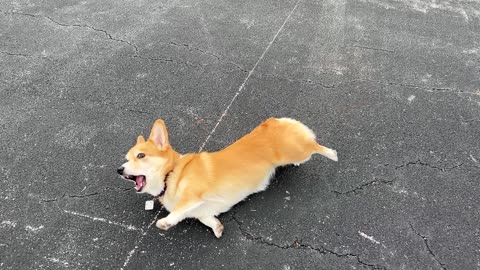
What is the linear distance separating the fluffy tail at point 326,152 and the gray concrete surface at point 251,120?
13 cm

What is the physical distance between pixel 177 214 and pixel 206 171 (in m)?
0.39

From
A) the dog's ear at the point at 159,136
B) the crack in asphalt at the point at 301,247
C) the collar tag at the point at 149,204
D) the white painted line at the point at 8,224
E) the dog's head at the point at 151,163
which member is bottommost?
the crack in asphalt at the point at 301,247

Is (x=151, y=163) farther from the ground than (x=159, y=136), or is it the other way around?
(x=159, y=136)

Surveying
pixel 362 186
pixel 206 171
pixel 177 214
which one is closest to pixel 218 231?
pixel 177 214

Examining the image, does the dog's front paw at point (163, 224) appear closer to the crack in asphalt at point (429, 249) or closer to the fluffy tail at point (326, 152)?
the fluffy tail at point (326, 152)

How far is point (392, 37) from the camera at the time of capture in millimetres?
5570

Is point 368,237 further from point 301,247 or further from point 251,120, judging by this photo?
point 251,120

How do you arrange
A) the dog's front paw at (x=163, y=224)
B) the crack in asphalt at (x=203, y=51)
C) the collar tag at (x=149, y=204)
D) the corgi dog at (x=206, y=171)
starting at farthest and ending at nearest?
the crack in asphalt at (x=203, y=51)
the collar tag at (x=149, y=204)
the corgi dog at (x=206, y=171)
the dog's front paw at (x=163, y=224)

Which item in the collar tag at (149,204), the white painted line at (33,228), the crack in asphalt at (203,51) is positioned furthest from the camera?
the crack in asphalt at (203,51)

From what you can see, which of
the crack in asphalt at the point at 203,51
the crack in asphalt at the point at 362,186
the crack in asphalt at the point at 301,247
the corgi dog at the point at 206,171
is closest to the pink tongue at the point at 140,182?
the corgi dog at the point at 206,171

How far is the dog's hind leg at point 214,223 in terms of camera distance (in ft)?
9.82

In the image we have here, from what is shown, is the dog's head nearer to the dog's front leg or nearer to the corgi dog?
the corgi dog

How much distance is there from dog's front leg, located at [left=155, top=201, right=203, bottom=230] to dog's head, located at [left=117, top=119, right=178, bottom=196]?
226mm

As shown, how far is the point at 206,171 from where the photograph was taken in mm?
3002
